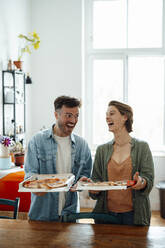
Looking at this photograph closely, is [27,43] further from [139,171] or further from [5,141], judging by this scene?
[139,171]

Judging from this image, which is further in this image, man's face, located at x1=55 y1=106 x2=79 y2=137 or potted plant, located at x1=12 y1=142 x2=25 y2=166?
potted plant, located at x1=12 y1=142 x2=25 y2=166

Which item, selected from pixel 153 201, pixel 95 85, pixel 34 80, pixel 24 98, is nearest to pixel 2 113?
pixel 24 98

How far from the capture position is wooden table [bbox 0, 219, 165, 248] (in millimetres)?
1426

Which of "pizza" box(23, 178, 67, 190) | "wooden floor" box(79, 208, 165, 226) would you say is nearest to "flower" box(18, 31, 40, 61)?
"wooden floor" box(79, 208, 165, 226)

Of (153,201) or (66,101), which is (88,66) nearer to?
(153,201)

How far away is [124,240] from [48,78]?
3197 mm

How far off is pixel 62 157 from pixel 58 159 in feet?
0.10

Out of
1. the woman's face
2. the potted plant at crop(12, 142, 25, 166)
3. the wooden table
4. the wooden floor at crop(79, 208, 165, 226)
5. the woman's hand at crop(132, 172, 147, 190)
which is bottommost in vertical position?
the wooden floor at crop(79, 208, 165, 226)

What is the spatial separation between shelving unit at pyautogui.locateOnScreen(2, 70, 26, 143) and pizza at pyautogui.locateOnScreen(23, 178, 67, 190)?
1.90 m

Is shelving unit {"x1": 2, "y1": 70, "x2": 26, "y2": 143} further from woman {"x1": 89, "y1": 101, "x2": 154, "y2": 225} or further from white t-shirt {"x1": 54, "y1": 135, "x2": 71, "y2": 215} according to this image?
woman {"x1": 89, "y1": 101, "x2": 154, "y2": 225}

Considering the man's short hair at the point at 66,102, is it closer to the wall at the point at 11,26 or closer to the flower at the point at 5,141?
the flower at the point at 5,141

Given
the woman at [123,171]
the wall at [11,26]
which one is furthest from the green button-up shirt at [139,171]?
the wall at [11,26]

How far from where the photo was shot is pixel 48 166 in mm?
1880

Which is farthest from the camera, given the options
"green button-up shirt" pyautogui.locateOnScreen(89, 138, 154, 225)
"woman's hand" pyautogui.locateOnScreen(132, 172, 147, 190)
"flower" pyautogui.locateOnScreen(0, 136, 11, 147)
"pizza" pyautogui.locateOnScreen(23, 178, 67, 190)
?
"flower" pyautogui.locateOnScreen(0, 136, 11, 147)
